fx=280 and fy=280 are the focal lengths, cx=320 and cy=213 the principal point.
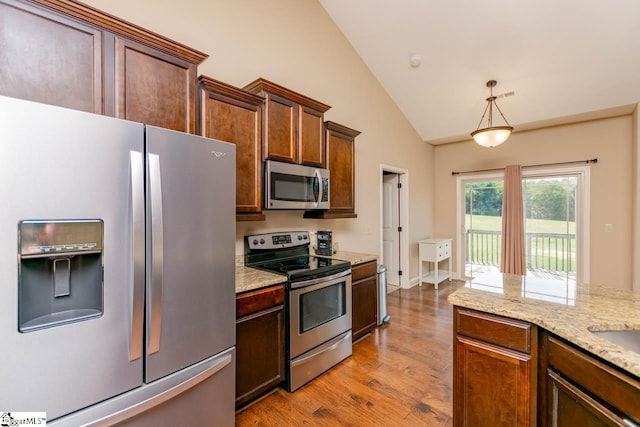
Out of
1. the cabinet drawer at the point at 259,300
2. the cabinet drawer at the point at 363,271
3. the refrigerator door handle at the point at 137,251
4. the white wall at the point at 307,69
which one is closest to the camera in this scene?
the refrigerator door handle at the point at 137,251

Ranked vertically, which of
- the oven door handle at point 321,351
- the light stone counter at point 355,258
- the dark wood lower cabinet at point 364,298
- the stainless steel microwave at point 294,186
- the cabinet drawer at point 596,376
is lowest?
the oven door handle at point 321,351

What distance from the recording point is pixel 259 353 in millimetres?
1972

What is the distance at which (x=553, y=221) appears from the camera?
4559 millimetres

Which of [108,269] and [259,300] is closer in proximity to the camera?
[108,269]

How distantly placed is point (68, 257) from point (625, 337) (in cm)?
240

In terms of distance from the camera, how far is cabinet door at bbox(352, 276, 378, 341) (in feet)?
9.48

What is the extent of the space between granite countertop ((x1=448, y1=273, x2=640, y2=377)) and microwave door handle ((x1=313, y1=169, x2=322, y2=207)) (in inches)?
57.7

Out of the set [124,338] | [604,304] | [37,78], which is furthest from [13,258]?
[604,304]

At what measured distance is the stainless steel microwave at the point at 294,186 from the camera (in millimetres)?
2312

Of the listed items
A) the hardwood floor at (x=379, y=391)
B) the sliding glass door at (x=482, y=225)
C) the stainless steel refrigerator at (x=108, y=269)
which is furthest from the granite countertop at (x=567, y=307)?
the sliding glass door at (x=482, y=225)

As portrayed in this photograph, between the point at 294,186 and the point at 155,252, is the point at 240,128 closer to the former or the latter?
the point at 294,186

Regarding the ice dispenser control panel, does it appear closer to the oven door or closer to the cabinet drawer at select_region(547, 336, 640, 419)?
the oven door

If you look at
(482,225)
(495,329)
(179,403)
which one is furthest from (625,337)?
(482,225)

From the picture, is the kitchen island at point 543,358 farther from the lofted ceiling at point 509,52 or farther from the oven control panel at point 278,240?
the lofted ceiling at point 509,52
